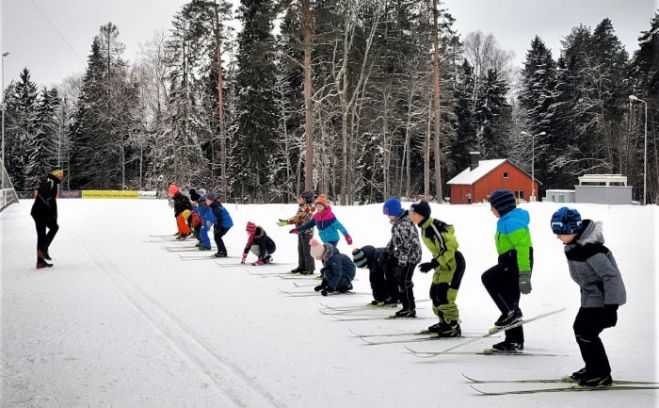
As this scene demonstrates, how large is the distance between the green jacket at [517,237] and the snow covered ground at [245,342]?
961mm

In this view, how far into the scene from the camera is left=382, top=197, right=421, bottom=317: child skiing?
6.76 metres

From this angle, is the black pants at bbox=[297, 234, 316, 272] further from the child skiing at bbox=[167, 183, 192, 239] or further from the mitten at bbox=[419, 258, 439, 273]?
the child skiing at bbox=[167, 183, 192, 239]

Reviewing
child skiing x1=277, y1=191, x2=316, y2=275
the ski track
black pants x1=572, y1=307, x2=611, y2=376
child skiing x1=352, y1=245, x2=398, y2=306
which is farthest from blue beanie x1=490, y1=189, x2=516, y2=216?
child skiing x1=277, y1=191, x2=316, y2=275

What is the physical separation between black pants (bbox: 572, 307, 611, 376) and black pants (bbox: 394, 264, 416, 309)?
258cm

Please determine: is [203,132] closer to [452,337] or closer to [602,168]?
[602,168]

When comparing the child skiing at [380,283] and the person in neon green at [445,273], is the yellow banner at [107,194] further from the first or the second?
the person in neon green at [445,273]

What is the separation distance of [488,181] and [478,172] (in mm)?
1409

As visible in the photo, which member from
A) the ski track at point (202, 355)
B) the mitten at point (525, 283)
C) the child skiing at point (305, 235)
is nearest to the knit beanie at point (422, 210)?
the mitten at point (525, 283)

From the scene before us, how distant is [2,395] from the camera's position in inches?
166

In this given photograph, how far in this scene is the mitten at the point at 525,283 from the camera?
5.11m

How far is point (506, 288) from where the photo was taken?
5480mm

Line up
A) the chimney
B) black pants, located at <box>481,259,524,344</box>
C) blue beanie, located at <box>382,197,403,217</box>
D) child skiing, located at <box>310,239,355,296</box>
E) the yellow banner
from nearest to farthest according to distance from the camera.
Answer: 1. black pants, located at <box>481,259,524,344</box>
2. blue beanie, located at <box>382,197,403,217</box>
3. child skiing, located at <box>310,239,355,296</box>
4. the yellow banner
5. the chimney

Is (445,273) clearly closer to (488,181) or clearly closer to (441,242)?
(441,242)

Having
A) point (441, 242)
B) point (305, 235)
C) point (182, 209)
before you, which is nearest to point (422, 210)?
point (441, 242)
